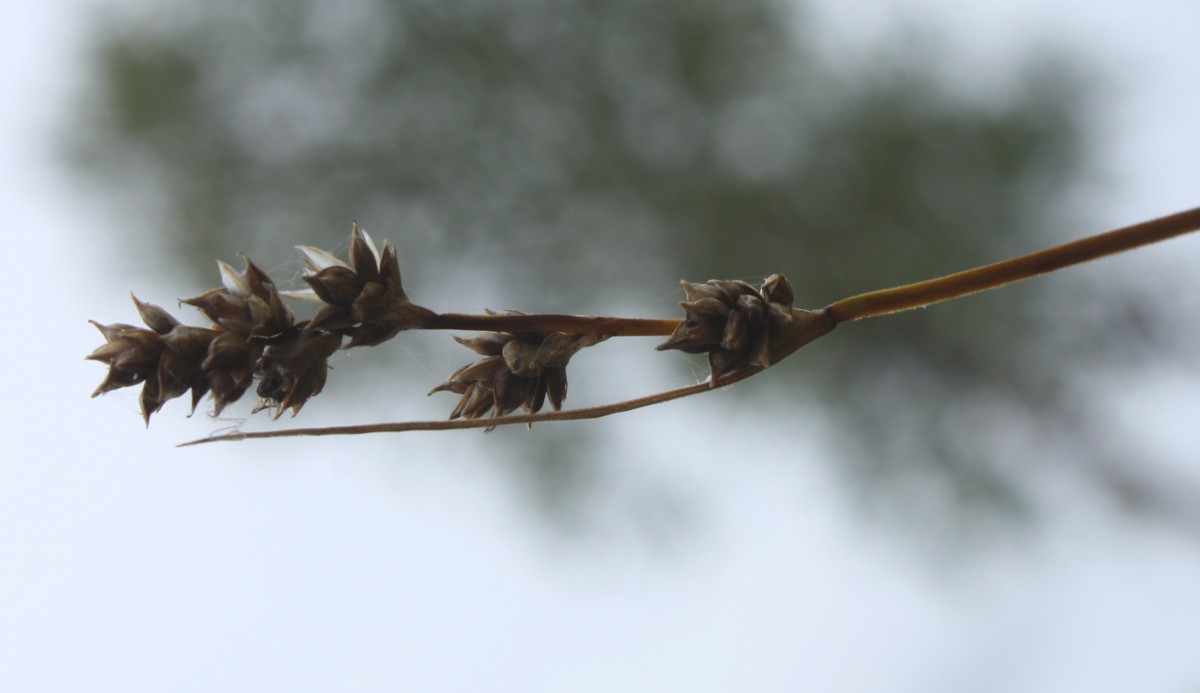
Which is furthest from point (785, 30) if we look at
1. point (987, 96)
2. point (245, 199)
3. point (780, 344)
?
point (780, 344)

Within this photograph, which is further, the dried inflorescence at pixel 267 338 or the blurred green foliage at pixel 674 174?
the blurred green foliage at pixel 674 174

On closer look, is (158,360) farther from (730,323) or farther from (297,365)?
(730,323)

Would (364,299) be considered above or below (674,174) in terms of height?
below

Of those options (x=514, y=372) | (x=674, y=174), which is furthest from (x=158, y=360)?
(x=674, y=174)

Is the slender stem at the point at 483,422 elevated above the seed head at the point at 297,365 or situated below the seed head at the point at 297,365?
below

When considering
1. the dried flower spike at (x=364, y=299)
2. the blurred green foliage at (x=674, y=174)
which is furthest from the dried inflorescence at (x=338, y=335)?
→ the blurred green foliage at (x=674, y=174)

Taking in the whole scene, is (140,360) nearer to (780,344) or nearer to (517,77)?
(780,344)

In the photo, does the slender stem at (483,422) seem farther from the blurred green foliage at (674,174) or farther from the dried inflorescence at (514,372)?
the blurred green foliage at (674,174)
